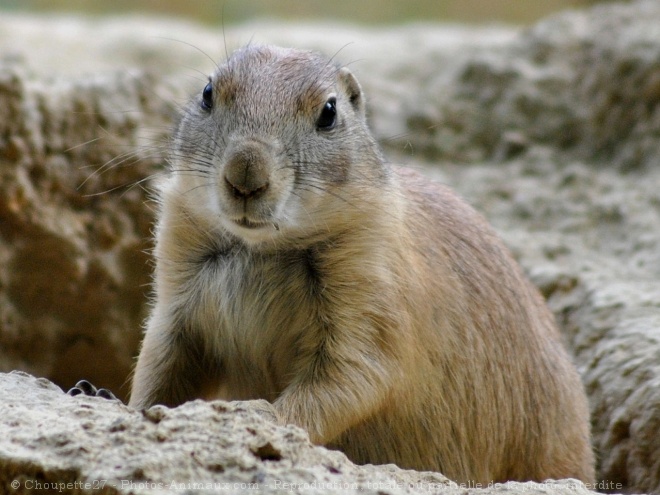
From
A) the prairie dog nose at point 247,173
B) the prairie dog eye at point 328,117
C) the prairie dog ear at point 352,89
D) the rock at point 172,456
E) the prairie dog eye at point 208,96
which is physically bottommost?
the rock at point 172,456

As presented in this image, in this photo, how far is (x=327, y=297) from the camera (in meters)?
3.83

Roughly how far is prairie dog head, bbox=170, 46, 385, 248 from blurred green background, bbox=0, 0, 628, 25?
11.3m

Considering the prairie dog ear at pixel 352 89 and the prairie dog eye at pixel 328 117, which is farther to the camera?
the prairie dog ear at pixel 352 89

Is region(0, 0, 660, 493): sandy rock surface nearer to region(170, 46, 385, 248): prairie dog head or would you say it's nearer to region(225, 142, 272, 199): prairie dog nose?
→ region(170, 46, 385, 248): prairie dog head

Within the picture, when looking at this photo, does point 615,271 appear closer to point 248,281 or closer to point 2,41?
point 248,281

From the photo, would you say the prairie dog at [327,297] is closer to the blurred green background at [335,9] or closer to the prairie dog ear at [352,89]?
the prairie dog ear at [352,89]

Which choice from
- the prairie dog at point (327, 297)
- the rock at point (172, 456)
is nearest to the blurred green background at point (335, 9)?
the prairie dog at point (327, 297)

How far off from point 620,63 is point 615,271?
2.25 m

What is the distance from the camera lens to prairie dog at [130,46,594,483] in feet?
12.1

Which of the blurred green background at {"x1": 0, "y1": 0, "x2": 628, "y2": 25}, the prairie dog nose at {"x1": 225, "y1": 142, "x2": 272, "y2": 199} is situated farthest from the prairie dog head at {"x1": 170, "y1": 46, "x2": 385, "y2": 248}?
the blurred green background at {"x1": 0, "y1": 0, "x2": 628, "y2": 25}

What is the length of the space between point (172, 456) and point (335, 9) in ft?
45.6

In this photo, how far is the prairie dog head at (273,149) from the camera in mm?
3535

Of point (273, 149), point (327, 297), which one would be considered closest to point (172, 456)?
point (327, 297)

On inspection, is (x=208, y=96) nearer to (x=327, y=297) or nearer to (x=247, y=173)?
(x=247, y=173)
